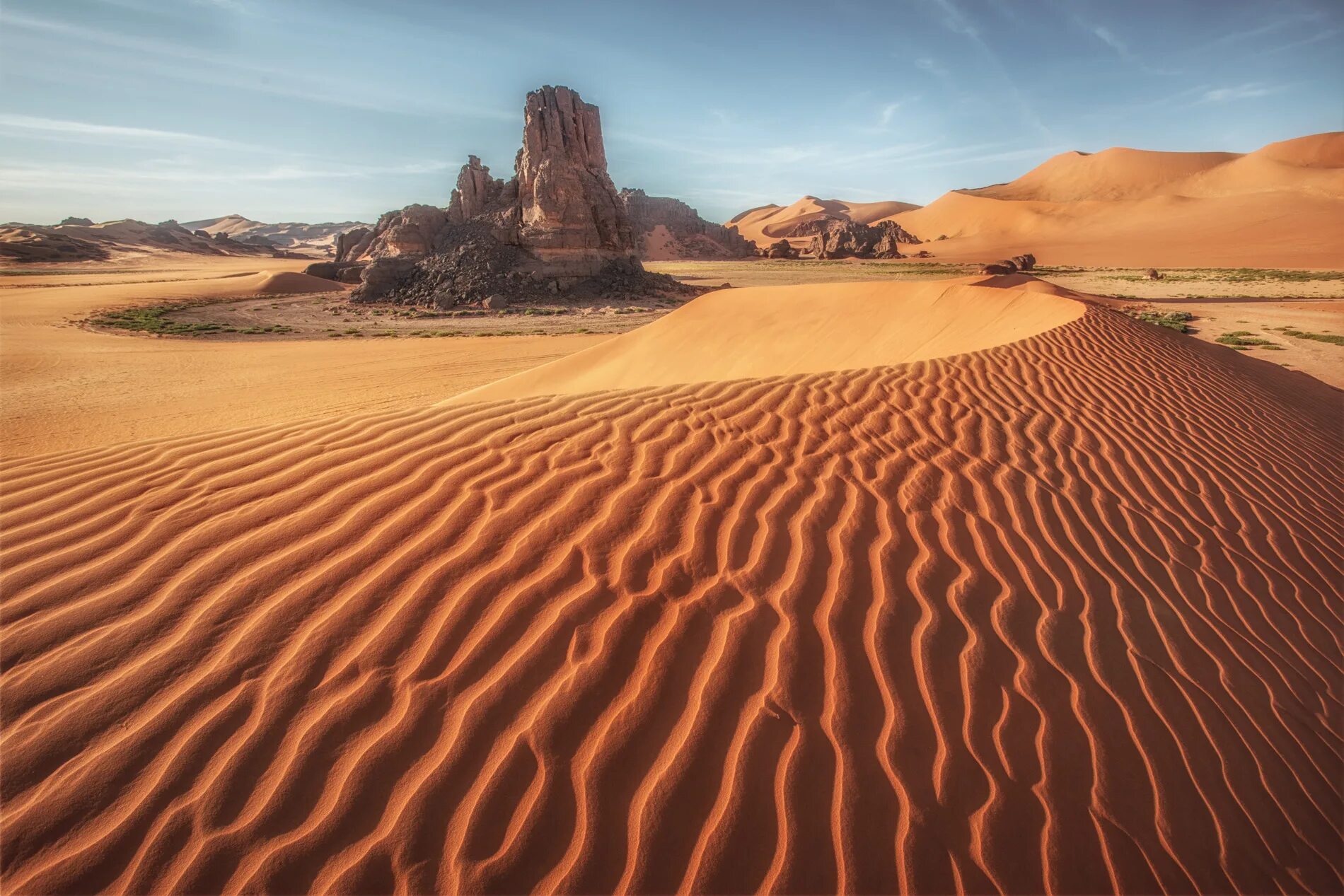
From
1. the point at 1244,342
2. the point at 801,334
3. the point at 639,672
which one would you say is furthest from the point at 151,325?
the point at 1244,342

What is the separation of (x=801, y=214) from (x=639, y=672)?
13867 cm

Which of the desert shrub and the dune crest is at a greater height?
the dune crest

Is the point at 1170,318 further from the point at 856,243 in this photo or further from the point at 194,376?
the point at 856,243

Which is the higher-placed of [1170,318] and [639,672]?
[639,672]

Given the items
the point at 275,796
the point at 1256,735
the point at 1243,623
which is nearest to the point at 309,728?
the point at 275,796

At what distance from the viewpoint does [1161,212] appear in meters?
67.6

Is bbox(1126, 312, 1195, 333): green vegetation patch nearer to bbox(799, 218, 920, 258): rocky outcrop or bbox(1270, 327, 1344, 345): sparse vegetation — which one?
bbox(1270, 327, 1344, 345): sparse vegetation

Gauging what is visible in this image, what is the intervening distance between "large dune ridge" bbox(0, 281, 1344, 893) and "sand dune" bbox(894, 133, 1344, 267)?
53422 mm

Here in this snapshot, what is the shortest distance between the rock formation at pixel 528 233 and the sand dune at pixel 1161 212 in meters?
41.6

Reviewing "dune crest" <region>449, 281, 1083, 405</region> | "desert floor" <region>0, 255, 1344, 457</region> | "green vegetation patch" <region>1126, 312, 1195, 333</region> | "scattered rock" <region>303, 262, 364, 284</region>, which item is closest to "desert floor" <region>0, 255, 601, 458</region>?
"desert floor" <region>0, 255, 1344, 457</region>

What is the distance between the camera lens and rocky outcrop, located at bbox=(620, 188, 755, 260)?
253 feet

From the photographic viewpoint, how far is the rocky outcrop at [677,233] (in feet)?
253

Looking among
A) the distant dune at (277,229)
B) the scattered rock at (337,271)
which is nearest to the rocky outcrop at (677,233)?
the scattered rock at (337,271)

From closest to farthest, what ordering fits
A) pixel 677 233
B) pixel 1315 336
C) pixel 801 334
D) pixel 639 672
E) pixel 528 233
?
pixel 639 672
pixel 801 334
pixel 1315 336
pixel 528 233
pixel 677 233
